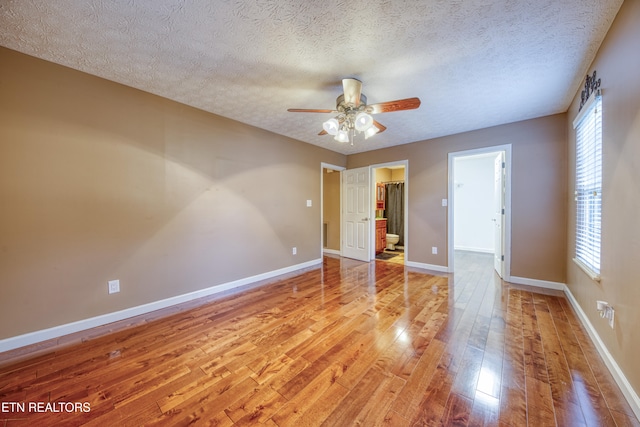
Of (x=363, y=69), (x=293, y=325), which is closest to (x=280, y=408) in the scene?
(x=293, y=325)

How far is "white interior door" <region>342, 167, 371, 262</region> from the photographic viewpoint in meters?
4.88

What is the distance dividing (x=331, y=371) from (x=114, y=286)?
7.38 feet

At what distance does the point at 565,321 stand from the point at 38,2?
4771 mm

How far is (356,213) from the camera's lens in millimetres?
5055

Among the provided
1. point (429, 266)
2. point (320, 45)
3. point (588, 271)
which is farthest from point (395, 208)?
point (320, 45)

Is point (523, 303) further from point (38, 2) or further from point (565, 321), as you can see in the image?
point (38, 2)

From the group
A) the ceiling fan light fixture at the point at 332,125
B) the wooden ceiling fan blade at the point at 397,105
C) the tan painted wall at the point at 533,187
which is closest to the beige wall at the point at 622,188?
the wooden ceiling fan blade at the point at 397,105

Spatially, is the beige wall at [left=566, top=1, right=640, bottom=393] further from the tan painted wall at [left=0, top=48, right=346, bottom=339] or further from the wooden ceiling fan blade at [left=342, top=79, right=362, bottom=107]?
the tan painted wall at [left=0, top=48, right=346, bottom=339]

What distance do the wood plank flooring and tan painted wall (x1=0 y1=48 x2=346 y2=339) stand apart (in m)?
0.50

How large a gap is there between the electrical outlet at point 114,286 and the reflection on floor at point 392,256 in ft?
14.0

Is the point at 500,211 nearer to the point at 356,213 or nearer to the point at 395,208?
the point at 356,213

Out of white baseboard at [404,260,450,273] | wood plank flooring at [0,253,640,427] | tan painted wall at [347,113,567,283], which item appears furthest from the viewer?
white baseboard at [404,260,450,273]

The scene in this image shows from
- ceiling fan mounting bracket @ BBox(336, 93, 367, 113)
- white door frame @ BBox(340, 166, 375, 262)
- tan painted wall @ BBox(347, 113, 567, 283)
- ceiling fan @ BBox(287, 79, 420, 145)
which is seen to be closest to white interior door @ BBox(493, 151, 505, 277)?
tan painted wall @ BBox(347, 113, 567, 283)

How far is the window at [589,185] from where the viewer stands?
1982mm
